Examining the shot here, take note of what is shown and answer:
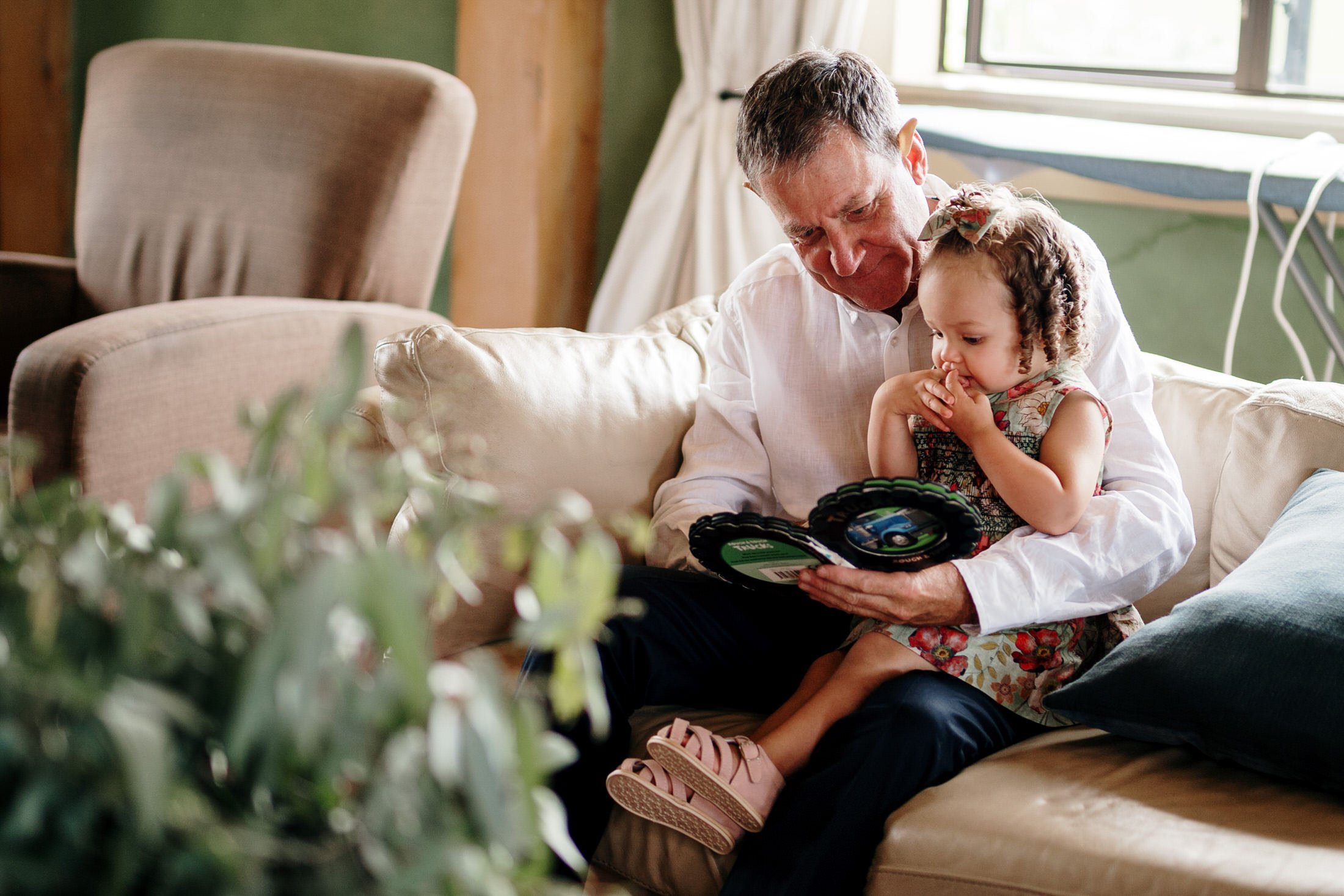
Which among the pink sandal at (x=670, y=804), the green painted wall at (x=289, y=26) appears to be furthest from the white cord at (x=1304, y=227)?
the green painted wall at (x=289, y=26)

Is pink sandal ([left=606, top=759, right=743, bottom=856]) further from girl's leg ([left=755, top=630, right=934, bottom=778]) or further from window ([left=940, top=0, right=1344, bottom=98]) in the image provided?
window ([left=940, top=0, right=1344, bottom=98])

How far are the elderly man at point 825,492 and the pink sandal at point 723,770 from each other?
25 millimetres

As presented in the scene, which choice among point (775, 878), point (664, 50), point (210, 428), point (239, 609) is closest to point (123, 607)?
point (239, 609)

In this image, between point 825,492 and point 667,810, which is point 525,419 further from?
point 667,810

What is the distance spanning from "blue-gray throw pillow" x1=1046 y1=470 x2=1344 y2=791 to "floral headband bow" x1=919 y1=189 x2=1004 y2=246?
454 millimetres

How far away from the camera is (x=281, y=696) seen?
0.46 m

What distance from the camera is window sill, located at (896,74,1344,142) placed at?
2.41 meters

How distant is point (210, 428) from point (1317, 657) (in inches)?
65.2

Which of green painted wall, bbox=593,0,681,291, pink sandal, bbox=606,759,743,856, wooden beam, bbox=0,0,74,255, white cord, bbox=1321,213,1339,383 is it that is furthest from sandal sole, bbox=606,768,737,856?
wooden beam, bbox=0,0,74,255

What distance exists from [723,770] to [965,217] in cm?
66

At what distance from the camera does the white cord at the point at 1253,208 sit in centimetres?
183

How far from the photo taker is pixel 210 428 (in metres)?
2.04

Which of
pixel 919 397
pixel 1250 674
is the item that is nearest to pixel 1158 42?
pixel 919 397

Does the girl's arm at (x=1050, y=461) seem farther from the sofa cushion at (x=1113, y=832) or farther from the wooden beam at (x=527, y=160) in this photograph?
the wooden beam at (x=527, y=160)
